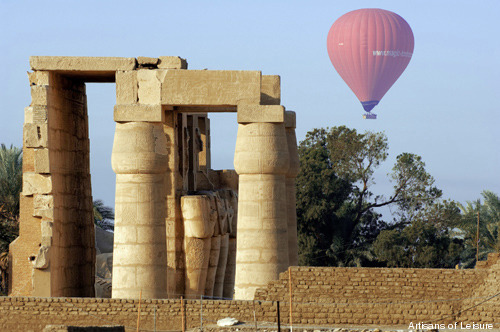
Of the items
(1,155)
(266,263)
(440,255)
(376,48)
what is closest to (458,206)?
(440,255)

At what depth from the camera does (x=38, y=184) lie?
2981cm

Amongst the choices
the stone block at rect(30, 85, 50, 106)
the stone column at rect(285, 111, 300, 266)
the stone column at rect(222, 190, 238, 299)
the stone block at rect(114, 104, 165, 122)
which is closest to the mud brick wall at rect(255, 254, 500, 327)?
the stone block at rect(114, 104, 165, 122)

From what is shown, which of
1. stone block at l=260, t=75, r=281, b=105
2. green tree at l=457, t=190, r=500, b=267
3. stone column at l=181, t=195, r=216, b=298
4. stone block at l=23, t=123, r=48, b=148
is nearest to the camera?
stone block at l=260, t=75, r=281, b=105

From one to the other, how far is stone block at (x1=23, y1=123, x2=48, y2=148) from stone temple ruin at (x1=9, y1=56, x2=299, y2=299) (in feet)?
0.08

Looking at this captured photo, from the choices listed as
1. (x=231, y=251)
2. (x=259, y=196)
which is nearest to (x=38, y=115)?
(x=259, y=196)

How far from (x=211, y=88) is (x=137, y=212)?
11.6 feet

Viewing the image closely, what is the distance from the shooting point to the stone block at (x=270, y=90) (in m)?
28.7

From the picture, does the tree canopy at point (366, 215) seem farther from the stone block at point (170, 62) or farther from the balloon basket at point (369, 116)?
the stone block at point (170, 62)

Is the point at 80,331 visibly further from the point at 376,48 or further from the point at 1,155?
the point at 376,48

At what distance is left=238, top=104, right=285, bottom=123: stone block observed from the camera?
28.0 m

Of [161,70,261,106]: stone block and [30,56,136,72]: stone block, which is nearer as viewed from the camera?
[161,70,261,106]: stone block

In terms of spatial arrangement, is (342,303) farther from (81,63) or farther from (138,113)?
(81,63)

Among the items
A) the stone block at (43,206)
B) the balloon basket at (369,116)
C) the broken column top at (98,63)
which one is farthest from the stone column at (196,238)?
the balloon basket at (369,116)

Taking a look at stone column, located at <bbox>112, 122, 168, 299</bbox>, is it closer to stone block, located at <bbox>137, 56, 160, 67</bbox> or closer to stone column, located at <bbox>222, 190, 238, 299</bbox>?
stone block, located at <bbox>137, 56, 160, 67</bbox>
